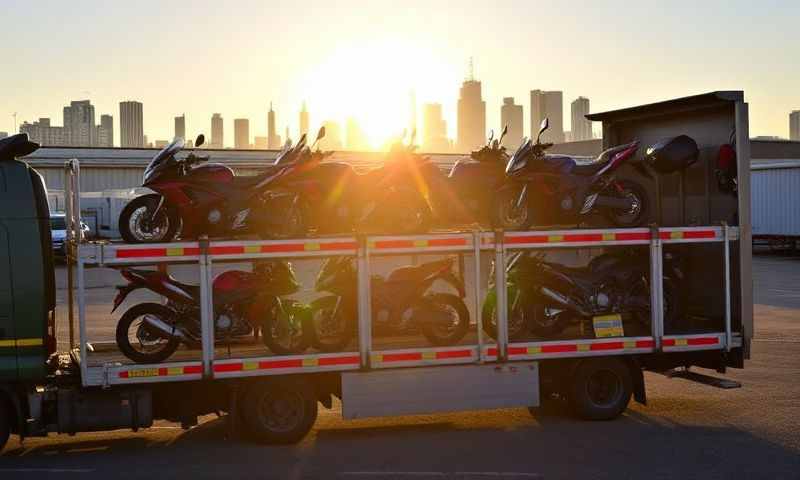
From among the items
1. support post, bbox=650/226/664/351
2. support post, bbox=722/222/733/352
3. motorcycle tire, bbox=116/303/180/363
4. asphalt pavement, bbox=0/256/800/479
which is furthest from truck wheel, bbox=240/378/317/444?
support post, bbox=722/222/733/352

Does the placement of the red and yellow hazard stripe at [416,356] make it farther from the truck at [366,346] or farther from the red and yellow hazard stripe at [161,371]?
the red and yellow hazard stripe at [161,371]

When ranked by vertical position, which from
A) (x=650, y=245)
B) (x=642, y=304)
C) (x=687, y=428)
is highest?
(x=650, y=245)

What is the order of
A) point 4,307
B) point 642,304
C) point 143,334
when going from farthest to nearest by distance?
point 642,304 < point 143,334 < point 4,307

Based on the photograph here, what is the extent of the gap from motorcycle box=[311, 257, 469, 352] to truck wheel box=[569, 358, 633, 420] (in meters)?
1.30

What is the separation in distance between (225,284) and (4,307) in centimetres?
195

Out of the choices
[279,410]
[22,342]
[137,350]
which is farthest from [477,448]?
[22,342]

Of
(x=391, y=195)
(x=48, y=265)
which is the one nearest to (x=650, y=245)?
(x=391, y=195)

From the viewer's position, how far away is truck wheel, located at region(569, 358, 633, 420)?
9.75 m

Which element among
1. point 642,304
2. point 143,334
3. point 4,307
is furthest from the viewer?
point 642,304

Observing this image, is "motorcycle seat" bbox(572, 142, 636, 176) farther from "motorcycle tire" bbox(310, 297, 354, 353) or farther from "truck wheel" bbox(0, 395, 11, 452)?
"truck wheel" bbox(0, 395, 11, 452)

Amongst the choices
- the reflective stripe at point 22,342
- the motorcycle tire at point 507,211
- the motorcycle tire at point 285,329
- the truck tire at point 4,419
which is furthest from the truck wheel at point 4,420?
the motorcycle tire at point 507,211

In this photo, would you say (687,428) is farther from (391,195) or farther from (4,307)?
(4,307)

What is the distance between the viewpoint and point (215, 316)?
8.92 metres

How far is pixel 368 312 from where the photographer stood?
8945 millimetres
